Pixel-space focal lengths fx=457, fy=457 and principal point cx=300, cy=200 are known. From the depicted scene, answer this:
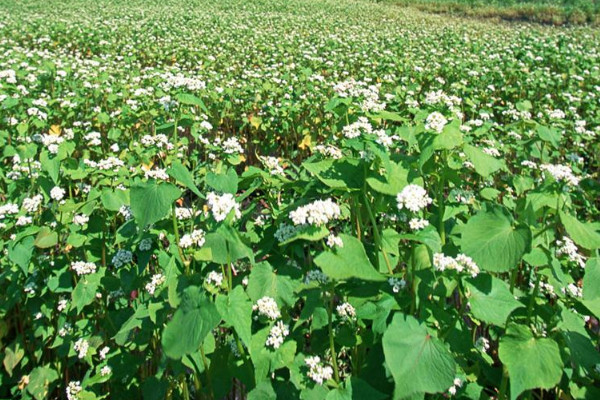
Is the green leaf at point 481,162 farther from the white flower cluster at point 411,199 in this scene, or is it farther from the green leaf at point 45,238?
the green leaf at point 45,238

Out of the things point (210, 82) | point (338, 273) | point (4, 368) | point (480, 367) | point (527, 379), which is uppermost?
point (338, 273)

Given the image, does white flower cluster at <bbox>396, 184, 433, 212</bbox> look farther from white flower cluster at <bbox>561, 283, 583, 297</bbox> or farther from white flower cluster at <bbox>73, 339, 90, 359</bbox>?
white flower cluster at <bbox>73, 339, 90, 359</bbox>

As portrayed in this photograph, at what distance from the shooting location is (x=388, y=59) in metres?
7.82

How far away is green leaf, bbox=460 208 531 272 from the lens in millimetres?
1376

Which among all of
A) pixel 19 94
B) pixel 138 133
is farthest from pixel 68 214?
pixel 19 94

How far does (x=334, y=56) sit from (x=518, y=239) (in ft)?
25.1

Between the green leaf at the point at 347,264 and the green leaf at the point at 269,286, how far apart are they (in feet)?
0.83

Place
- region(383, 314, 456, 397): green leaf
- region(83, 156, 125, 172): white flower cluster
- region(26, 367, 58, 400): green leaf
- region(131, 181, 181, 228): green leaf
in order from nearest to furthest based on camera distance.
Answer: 1. region(383, 314, 456, 397): green leaf
2. region(131, 181, 181, 228): green leaf
3. region(26, 367, 58, 400): green leaf
4. region(83, 156, 125, 172): white flower cluster

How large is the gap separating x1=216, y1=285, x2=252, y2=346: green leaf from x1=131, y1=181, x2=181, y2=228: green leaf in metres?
0.37

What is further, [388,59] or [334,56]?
[334,56]

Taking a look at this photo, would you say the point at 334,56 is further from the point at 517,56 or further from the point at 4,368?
the point at 4,368

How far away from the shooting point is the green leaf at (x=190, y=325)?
50.6 inches

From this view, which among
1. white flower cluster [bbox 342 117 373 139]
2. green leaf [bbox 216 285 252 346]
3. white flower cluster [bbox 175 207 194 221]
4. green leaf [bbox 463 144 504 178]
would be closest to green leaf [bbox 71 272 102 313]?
white flower cluster [bbox 175 207 194 221]

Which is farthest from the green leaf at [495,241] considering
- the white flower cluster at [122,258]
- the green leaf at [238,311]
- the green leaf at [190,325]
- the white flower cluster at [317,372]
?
the white flower cluster at [122,258]
